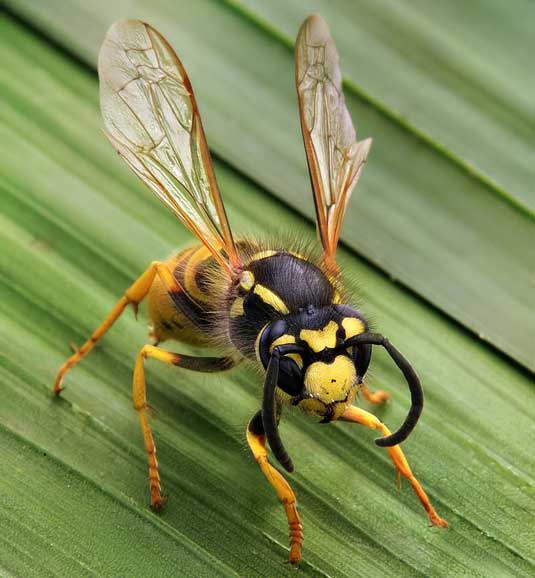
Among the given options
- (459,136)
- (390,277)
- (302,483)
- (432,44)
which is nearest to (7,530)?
(302,483)

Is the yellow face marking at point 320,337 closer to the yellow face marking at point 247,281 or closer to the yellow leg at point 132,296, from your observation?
the yellow face marking at point 247,281

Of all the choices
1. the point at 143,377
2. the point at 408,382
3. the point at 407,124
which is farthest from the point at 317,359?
the point at 407,124

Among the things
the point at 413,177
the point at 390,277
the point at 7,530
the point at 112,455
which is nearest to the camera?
the point at 7,530

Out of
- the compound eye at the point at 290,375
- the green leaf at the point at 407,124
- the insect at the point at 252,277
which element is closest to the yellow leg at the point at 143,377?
the insect at the point at 252,277

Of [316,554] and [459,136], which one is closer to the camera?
[316,554]

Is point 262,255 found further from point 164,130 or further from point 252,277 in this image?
point 164,130

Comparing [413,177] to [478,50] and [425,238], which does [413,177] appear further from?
[478,50]

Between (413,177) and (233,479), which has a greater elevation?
(413,177)
